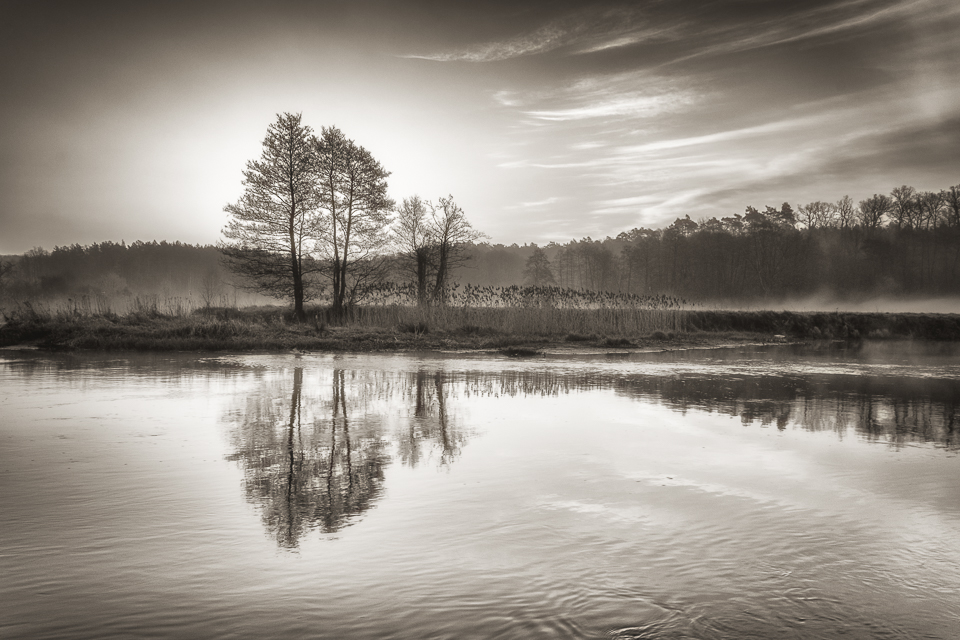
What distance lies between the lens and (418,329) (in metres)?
23.5

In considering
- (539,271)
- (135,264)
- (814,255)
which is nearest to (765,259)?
(814,255)

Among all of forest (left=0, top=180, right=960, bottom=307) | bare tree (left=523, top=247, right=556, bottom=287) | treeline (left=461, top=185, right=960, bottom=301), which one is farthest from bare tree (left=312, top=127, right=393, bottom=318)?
bare tree (left=523, top=247, right=556, bottom=287)

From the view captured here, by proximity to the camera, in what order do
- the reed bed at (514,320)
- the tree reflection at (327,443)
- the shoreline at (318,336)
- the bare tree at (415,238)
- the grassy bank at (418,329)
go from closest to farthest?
1. the tree reflection at (327,443)
2. the shoreline at (318,336)
3. the grassy bank at (418,329)
4. the reed bed at (514,320)
5. the bare tree at (415,238)

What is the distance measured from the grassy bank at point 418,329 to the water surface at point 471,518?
986 centimetres

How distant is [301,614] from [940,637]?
298cm

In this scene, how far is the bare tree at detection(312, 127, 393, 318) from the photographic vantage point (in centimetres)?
3016

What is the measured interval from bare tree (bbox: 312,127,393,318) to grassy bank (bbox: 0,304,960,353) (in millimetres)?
2438

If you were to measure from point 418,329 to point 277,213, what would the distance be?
10.8 metres

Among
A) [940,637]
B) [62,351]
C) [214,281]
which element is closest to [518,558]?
[940,637]

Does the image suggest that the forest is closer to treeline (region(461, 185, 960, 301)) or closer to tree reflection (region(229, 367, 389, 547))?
treeline (region(461, 185, 960, 301))

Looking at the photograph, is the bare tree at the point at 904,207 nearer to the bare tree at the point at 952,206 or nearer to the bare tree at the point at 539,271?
the bare tree at the point at 952,206

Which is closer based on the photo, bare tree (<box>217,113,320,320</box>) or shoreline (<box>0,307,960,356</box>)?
shoreline (<box>0,307,960,356</box>)

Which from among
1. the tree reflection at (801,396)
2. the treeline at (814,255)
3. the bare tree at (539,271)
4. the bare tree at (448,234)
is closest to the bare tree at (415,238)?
the bare tree at (448,234)

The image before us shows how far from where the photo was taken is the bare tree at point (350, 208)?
3016 centimetres
